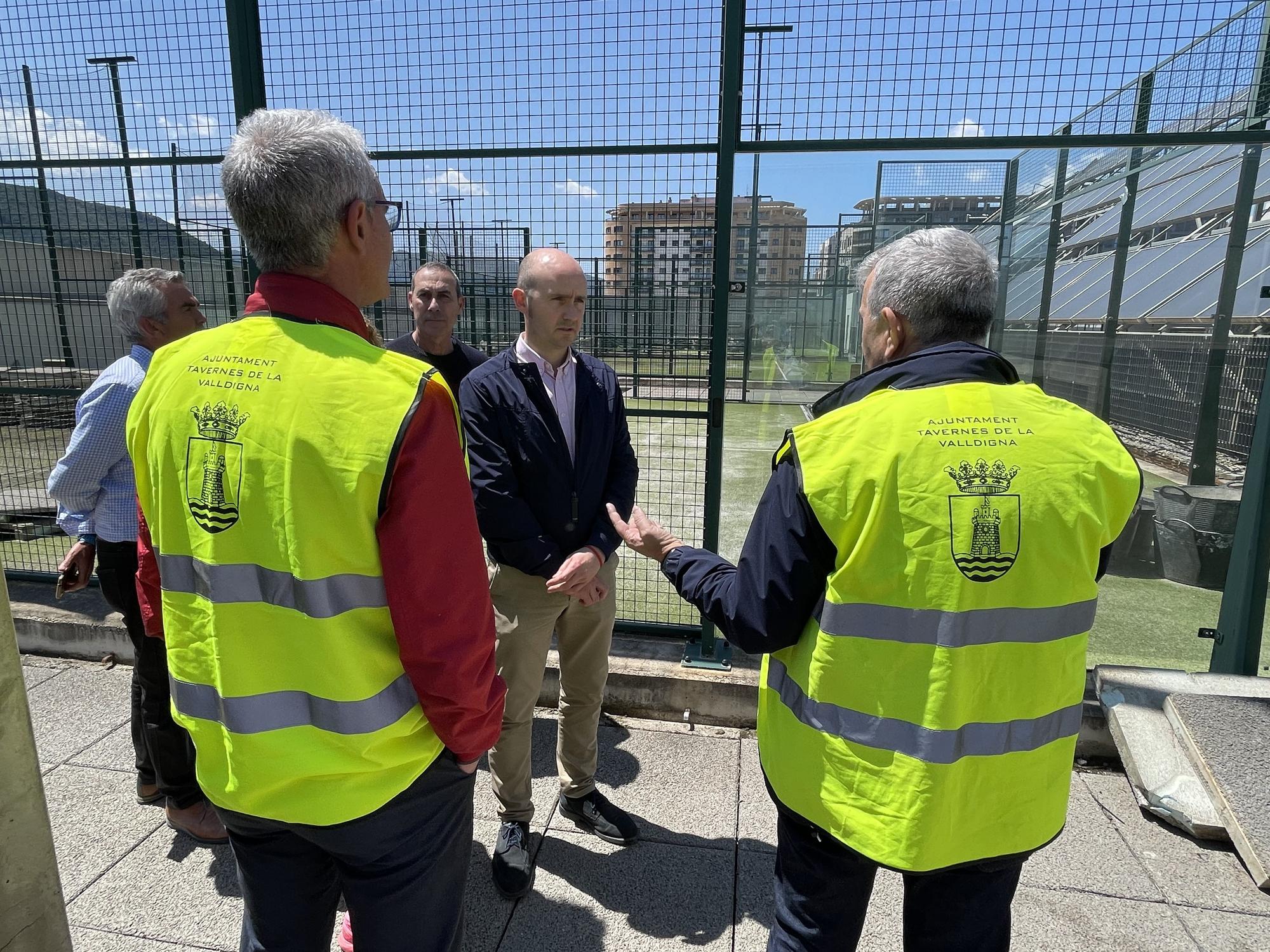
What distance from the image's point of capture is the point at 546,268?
2609 mm

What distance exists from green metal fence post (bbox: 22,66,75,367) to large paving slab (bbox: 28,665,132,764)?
90.5 inches

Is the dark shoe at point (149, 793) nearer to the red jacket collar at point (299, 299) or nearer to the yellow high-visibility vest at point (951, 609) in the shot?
the red jacket collar at point (299, 299)

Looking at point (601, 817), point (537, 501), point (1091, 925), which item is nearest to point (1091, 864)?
point (1091, 925)

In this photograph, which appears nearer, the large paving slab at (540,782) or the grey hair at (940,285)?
the grey hair at (940,285)

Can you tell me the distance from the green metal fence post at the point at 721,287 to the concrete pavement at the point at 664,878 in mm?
619

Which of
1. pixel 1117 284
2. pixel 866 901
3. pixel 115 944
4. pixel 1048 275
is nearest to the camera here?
pixel 866 901

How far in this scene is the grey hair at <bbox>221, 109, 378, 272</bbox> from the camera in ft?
4.23

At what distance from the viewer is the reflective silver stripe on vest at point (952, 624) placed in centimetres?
136

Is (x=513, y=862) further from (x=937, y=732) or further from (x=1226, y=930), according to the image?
(x=1226, y=930)

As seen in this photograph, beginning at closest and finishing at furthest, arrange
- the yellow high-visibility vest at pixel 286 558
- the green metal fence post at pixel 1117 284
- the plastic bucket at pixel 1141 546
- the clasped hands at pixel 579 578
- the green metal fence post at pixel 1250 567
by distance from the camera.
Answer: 1. the yellow high-visibility vest at pixel 286 558
2. the clasped hands at pixel 579 578
3. the green metal fence post at pixel 1250 567
4. the green metal fence post at pixel 1117 284
5. the plastic bucket at pixel 1141 546

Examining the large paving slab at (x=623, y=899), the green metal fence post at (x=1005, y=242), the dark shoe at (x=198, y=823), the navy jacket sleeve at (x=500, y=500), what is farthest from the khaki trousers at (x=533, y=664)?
the green metal fence post at (x=1005, y=242)

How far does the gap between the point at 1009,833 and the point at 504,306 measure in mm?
3522

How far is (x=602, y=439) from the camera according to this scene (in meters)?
2.76

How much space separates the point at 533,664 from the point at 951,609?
5.66 ft
